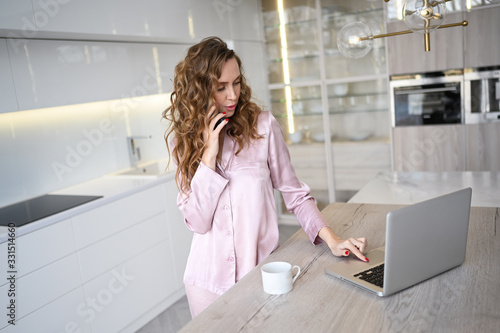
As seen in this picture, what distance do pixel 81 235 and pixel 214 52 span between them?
152 cm

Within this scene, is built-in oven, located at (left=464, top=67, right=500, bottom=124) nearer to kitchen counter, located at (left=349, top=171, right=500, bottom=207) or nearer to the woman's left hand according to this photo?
→ kitchen counter, located at (left=349, top=171, right=500, bottom=207)

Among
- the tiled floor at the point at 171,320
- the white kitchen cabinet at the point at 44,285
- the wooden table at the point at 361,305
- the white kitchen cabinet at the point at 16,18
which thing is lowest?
the tiled floor at the point at 171,320

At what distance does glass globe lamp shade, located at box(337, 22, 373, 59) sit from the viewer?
196 centimetres

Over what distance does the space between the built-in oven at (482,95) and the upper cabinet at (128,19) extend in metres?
1.97

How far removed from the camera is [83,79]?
9.91 feet

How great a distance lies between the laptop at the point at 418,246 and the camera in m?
1.16

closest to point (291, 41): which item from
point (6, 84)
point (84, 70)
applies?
point (84, 70)

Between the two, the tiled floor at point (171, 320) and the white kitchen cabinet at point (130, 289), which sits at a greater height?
the white kitchen cabinet at point (130, 289)

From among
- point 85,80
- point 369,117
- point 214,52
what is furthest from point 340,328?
point 369,117

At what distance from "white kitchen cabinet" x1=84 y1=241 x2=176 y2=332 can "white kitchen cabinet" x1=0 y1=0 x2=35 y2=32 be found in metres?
1.37

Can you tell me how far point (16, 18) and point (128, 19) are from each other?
29.7 inches

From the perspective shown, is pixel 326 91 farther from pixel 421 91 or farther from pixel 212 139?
pixel 212 139

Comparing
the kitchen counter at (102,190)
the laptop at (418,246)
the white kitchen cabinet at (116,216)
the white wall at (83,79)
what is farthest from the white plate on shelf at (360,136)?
the laptop at (418,246)

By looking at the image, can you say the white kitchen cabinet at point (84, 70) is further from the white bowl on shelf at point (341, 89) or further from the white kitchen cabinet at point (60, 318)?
the white bowl on shelf at point (341, 89)
